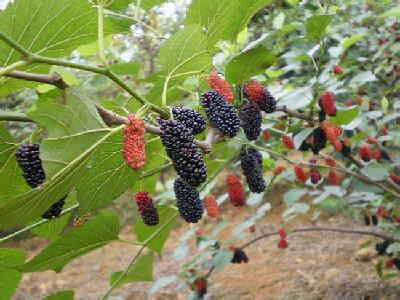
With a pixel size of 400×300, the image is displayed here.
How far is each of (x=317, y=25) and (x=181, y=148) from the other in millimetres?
875

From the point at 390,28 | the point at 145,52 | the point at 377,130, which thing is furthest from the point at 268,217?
the point at 377,130

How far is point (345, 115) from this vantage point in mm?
1882

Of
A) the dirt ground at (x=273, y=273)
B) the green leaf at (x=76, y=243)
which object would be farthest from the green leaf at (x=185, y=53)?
the dirt ground at (x=273, y=273)

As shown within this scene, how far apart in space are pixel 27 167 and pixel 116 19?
2.81ft

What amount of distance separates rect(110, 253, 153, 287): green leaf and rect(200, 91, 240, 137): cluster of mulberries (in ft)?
2.53

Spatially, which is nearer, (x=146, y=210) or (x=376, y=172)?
(x=146, y=210)

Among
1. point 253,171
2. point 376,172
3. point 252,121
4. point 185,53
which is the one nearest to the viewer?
point 185,53

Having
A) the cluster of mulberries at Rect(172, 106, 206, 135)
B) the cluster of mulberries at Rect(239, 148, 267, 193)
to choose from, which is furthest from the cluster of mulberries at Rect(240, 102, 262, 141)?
the cluster of mulberries at Rect(172, 106, 206, 135)

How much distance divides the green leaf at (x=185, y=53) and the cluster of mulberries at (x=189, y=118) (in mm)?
135

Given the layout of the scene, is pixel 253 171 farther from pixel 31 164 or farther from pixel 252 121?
pixel 31 164

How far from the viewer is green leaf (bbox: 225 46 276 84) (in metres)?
1.22

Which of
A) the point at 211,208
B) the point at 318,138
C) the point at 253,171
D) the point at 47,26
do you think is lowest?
the point at 211,208

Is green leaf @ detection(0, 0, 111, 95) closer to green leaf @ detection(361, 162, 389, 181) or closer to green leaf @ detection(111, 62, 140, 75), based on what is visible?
green leaf @ detection(111, 62, 140, 75)

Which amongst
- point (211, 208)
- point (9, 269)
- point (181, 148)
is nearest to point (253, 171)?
point (211, 208)
